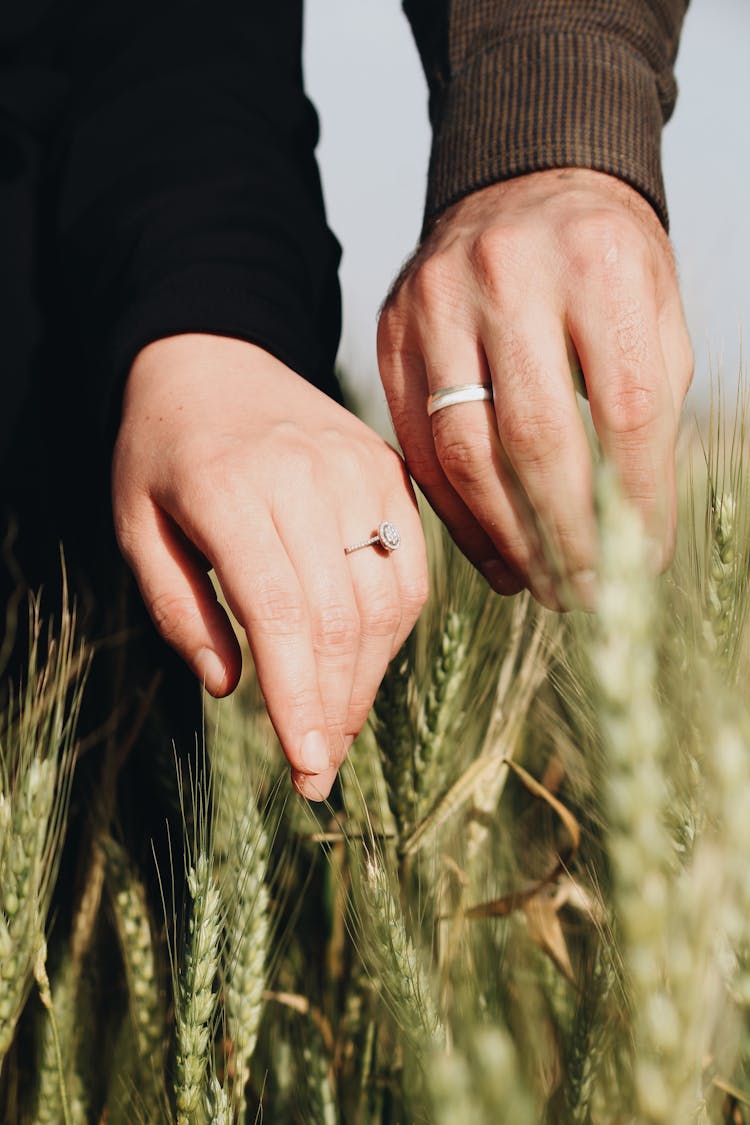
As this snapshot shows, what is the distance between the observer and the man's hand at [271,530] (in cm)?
54

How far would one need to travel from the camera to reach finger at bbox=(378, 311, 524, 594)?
709 mm

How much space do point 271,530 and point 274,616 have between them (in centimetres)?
5

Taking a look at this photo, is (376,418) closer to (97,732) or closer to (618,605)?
(97,732)

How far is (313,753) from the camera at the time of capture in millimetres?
542

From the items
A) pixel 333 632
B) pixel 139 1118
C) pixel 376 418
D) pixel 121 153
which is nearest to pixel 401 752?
pixel 333 632

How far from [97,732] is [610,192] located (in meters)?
0.69

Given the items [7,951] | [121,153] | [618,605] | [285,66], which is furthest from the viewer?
[285,66]

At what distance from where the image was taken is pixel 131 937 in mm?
699

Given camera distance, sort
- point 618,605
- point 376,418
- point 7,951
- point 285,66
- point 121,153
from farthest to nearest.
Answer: point 376,418
point 285,66
point 121,153
point 7,951
point 618,605

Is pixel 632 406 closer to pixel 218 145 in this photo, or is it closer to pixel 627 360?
pixel 627 360

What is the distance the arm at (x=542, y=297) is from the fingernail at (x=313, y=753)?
17 centimetres

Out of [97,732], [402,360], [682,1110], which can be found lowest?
[97,732]

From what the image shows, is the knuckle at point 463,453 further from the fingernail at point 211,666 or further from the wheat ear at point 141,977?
the wheat ear at point 141,977

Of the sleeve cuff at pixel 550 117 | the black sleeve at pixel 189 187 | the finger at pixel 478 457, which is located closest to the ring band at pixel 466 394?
the finger at pixel 478 457
